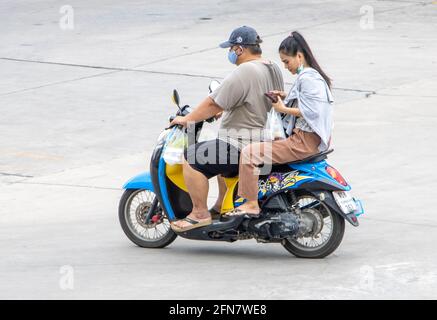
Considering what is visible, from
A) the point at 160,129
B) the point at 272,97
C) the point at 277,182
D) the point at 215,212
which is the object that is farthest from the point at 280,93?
the point at 160,129

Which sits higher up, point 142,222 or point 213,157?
point 213,157

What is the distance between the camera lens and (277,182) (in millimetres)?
8758

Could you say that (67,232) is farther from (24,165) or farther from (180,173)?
(24,165)

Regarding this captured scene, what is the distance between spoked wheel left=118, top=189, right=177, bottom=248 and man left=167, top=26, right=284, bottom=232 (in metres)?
0.60

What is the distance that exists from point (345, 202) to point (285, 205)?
0.47 m

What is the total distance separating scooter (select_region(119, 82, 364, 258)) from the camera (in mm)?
8641

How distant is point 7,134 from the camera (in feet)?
44.8

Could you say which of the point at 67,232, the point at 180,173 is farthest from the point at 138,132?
the point at 180,173

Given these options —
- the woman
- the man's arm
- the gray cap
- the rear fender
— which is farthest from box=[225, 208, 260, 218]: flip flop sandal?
the gray cap

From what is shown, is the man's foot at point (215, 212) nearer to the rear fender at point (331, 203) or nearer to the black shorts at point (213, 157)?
the black shorts at point (213, 157)

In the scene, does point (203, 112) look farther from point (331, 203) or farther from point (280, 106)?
point (331, 203)

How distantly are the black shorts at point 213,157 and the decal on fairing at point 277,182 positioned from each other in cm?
25

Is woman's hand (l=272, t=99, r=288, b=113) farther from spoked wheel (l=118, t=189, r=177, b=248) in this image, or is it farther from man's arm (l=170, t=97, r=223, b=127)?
spoked wheel (l=118, t=189, r=177, b=248)

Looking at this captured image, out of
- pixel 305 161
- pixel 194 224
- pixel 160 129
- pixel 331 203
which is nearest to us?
pixel 331 203
